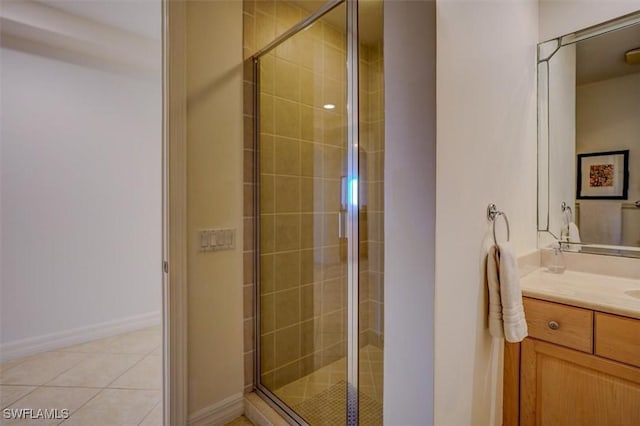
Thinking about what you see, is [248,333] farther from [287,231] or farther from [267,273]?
[287,231]

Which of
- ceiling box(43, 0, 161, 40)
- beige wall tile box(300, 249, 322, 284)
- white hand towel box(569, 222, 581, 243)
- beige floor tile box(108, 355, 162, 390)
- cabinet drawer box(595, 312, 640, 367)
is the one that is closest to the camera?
cabinet drawer box(595, 312, 640, 367)

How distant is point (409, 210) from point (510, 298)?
56cm

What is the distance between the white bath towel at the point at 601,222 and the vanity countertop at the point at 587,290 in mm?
183

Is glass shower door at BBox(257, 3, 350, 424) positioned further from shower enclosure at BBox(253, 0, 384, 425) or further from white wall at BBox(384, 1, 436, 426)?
white wall at BBox(384, 1, 436, 426)

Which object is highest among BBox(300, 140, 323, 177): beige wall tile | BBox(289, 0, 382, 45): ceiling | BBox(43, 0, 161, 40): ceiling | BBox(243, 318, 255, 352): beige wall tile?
BBox(43, 0, 161, 40): ceiling

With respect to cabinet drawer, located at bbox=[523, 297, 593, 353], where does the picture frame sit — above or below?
above

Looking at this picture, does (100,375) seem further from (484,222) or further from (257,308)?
(484,222)

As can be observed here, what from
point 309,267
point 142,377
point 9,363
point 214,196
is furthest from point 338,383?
point 9,363

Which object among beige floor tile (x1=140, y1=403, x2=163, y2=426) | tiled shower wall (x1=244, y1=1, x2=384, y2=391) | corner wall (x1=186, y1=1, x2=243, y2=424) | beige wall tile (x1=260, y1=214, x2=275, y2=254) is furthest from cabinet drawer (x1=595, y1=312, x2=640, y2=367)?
beige floor tile (x1=140, y1=403, x2=163, y2=426)

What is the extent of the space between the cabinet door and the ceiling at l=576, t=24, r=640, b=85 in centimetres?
133

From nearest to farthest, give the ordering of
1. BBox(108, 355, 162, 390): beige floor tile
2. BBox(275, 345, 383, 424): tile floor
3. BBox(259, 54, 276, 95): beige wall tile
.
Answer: BBox(275, 345, 383, 424): tile floor, BBox(259, 54, 276, 95): beige wall tile, BBox(108, 355, 162, 390): beige floor tile

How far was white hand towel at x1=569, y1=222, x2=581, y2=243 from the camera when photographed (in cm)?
160

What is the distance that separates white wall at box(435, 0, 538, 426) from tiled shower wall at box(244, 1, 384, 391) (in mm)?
571

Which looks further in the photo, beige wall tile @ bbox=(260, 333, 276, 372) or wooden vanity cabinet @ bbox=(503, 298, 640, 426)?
beige wall tile @ bbox=(260, 333, 276, 372)
